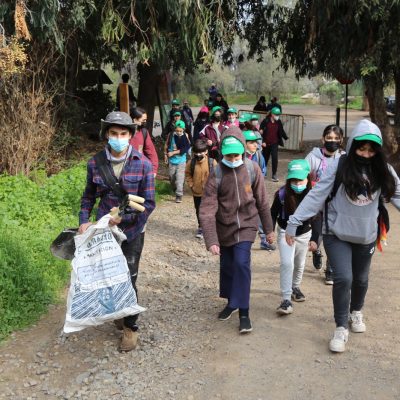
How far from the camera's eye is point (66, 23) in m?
8.86

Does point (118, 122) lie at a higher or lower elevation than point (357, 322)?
higher

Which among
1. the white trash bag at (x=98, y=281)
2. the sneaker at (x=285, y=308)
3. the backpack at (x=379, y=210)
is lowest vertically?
the sneaker at (x=285, y=308)

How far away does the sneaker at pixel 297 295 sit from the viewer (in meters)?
5.09

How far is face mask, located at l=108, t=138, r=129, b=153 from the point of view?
3859 millimetres

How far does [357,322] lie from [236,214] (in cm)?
130

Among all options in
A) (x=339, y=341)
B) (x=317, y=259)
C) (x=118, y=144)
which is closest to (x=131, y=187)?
(x=118, y=144)

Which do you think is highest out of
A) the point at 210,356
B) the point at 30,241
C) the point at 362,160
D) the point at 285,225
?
the point at 362,160

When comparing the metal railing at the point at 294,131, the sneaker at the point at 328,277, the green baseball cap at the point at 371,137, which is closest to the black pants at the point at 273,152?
the metal railing at the point at 294,131

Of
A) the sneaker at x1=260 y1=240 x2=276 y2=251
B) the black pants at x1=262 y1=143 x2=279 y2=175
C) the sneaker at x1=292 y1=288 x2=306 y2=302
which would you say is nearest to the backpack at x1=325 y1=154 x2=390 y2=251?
the sneaker at x1=292 y1=288 x2=306 y2=302

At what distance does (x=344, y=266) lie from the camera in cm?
390

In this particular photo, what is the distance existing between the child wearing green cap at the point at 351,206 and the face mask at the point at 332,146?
5.37 ft

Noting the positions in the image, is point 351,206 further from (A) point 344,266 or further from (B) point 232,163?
(B) point 232,163

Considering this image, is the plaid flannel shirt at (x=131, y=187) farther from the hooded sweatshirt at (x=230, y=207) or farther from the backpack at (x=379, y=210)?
the backpack at (x=379, y=210)

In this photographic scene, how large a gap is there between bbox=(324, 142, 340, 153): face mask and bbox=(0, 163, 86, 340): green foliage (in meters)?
2.98
